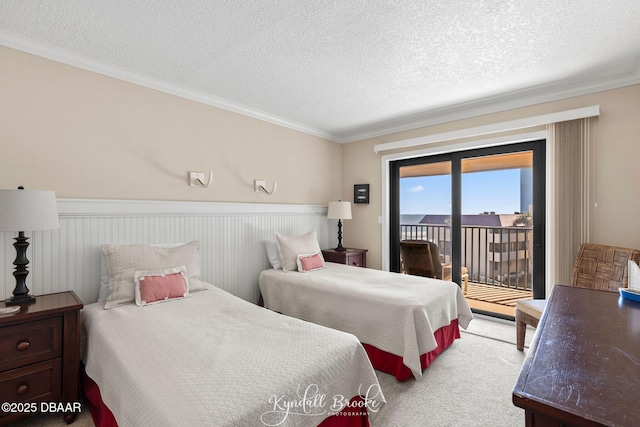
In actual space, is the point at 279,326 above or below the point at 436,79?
below

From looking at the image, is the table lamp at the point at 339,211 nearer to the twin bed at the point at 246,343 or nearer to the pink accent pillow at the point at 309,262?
the pink accent pillow at the point at 309,262

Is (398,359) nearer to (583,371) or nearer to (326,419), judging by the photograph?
(326,419)

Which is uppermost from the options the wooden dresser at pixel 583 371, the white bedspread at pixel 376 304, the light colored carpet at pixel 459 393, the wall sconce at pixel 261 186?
the wall sconce at pixel 261 186

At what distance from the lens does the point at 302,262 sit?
337 centimetres

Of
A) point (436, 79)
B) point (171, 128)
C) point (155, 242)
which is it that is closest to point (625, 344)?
point (436, 79)

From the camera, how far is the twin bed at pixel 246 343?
1.21 m

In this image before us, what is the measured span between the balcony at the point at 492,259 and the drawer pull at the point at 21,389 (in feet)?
13.4

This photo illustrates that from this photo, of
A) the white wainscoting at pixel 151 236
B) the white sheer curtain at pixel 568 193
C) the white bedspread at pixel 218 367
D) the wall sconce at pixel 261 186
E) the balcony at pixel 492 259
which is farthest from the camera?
the balcony at pixel 492 259

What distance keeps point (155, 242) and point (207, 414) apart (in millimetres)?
2093

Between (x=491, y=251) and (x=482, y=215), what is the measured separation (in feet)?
2.27

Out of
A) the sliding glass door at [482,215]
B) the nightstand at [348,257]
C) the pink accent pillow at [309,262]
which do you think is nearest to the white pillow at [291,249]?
the pink accent pillow at [309,262]

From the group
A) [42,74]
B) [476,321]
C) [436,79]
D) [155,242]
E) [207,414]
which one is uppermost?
[436,79]

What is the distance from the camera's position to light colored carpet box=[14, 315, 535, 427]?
1.85 metres

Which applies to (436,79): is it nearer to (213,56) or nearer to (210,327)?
(213,56)
